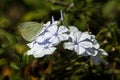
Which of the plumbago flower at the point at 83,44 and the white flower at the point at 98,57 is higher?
the plumbago flower at the point at 83,44

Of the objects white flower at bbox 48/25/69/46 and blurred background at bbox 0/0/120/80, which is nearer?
white flower at bbox 48/25/69/46

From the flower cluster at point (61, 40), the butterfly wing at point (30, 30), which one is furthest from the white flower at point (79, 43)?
the butterfly wing at point (30, 30)

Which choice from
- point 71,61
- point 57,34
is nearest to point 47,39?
point 57,34

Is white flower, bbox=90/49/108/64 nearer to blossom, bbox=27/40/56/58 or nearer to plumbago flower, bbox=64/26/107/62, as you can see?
plumbago flower, bbox=64/26/107/62

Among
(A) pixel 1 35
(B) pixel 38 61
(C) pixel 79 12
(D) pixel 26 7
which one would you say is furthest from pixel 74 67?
(D) pixel 26 7

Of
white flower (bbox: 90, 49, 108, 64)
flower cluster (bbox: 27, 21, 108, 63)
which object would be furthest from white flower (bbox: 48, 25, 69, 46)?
white flower (bbox: 90, 49, 108, 64)

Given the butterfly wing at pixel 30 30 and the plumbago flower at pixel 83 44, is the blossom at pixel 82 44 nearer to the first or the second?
the plumbago flower at pixel 83 44

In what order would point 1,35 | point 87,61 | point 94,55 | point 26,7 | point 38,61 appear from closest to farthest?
point 94,55
point 87,61
point 38,61
point 1,35
point 26,7

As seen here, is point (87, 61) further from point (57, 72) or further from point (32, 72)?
point (32, 72)
